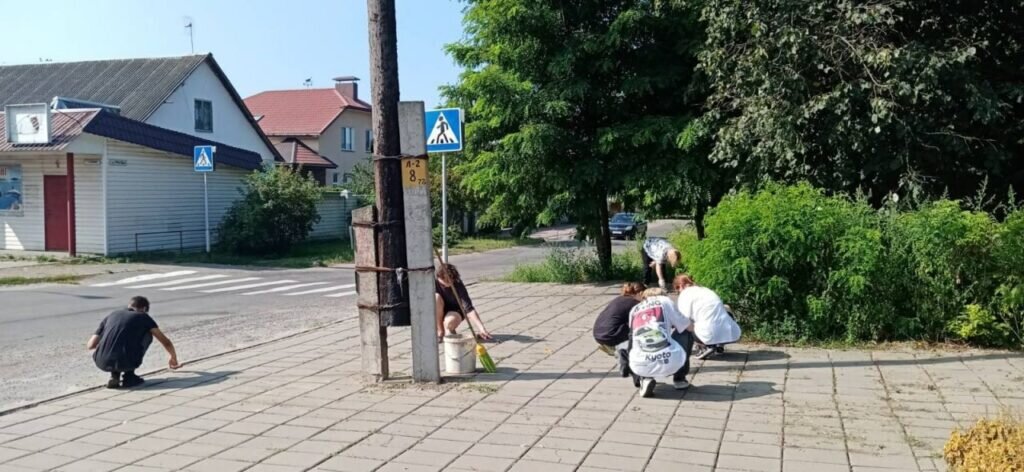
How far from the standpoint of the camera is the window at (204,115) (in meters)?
35.2

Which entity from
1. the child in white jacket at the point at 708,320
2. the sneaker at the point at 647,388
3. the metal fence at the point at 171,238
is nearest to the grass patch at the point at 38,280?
the metal fence at the point at 171,238

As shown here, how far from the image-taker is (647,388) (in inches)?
278

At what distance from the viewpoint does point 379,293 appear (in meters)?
7.72

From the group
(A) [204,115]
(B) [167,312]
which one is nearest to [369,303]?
(B) [167,312]

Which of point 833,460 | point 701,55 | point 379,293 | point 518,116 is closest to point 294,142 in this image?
point 518,116

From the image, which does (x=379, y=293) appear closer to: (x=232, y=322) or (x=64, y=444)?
(x=64, y=444)

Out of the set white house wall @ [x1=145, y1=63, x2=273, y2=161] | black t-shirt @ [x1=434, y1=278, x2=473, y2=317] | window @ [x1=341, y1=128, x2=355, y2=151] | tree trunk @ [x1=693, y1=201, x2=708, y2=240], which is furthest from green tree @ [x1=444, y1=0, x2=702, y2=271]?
window @ [x1=341, y1=128, x2=355, y2=151]

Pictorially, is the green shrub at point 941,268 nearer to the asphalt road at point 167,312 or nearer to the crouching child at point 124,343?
the asphalt road at point 167,312

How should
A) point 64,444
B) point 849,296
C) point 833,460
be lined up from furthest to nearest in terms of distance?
1. point 849,296
2. point 64,444
3. point 833,460

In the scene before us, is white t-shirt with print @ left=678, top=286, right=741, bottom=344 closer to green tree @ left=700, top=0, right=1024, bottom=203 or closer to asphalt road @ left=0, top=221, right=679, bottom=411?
green tree @ left=700, top=0, right=1024, bottom=203

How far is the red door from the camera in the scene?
952 inches

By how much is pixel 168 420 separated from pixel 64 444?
793 mm

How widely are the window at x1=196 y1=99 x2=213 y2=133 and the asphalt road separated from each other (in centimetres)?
1474

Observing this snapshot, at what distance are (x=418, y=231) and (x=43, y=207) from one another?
69.5ft
